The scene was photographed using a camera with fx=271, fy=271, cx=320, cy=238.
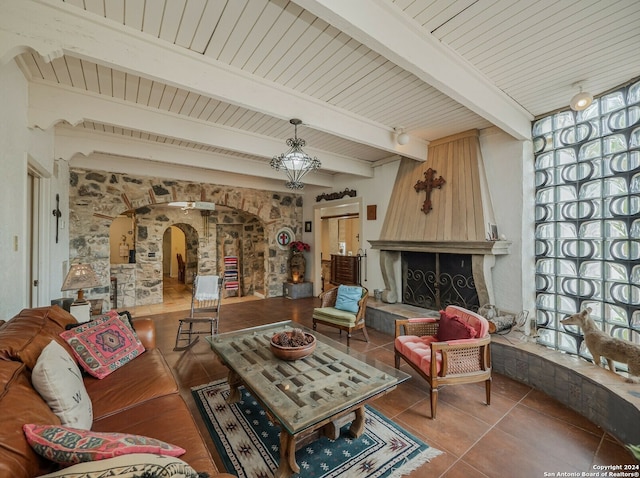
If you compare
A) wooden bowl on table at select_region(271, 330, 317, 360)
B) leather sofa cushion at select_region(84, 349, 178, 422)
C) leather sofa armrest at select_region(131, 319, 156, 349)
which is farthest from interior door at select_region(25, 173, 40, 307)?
wooden bowl on table at select_region(271, 330, 317, 360)

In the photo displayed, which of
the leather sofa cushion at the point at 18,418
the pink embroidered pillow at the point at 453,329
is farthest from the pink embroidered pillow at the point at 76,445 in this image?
the pink embroidered pillow at the point at 453,329

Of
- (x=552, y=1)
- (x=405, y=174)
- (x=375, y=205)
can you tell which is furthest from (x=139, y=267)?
(x=552, y=1)

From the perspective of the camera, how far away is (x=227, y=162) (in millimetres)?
4492

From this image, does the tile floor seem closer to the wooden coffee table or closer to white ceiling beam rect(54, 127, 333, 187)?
the wooden coffee table

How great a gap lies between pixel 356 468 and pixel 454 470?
0.59 m

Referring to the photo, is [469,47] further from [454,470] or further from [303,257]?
[303,257]

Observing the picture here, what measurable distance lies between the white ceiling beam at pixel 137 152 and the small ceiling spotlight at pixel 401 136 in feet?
7.43

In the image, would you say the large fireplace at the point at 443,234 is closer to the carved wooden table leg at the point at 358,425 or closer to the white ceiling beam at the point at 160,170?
the carved wooden table leg at the point at 358,425

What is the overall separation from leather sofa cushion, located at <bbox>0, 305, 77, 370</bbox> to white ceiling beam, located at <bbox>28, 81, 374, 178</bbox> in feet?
5.51

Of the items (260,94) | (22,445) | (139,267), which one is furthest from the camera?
(139,267)

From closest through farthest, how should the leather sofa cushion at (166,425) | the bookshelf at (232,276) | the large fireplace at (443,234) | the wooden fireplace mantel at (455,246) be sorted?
the leather sofa cushion at (166,425)
the wooden fireplace mantel at (455,246)
the large fireplace at (443,234)
the bookshelf at (232,276)

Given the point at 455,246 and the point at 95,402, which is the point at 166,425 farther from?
the point at 455,246

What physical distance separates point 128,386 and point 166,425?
1.96 feet

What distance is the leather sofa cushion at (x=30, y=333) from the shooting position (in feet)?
4.33
